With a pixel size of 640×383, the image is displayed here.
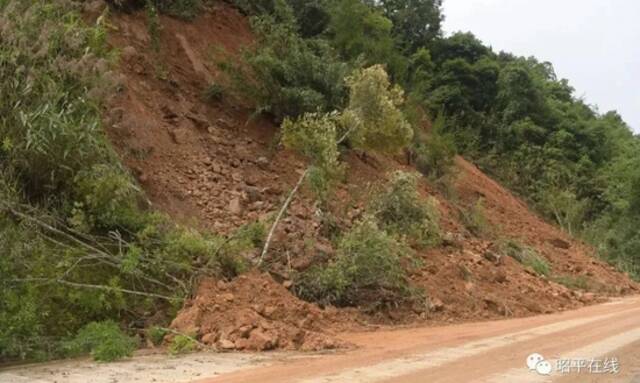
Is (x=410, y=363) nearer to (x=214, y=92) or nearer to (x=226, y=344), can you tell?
(x=226, y=344)

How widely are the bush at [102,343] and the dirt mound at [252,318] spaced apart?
3.49 feet

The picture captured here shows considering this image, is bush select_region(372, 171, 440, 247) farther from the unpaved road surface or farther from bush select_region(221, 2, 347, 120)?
the unpaved road surface

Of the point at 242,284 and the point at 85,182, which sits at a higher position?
the point at 85,182

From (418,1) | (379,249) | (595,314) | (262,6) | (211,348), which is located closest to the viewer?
(211,348)

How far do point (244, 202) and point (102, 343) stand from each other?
7575 mm

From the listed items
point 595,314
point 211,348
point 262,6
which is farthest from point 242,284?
point 262,6

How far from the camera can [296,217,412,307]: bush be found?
46.7 ft

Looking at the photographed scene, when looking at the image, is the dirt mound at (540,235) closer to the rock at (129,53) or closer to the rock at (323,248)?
the rock at (323,248)

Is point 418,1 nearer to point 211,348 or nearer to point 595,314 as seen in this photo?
point 595,314

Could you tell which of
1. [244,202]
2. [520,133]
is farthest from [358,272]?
[520,133]

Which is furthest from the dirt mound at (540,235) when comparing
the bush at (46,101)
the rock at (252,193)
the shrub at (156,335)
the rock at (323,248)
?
the shrub at (156,335)

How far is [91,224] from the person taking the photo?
12.6 metres

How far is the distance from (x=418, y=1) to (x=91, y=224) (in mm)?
28540

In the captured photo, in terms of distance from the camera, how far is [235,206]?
54.8 feet
